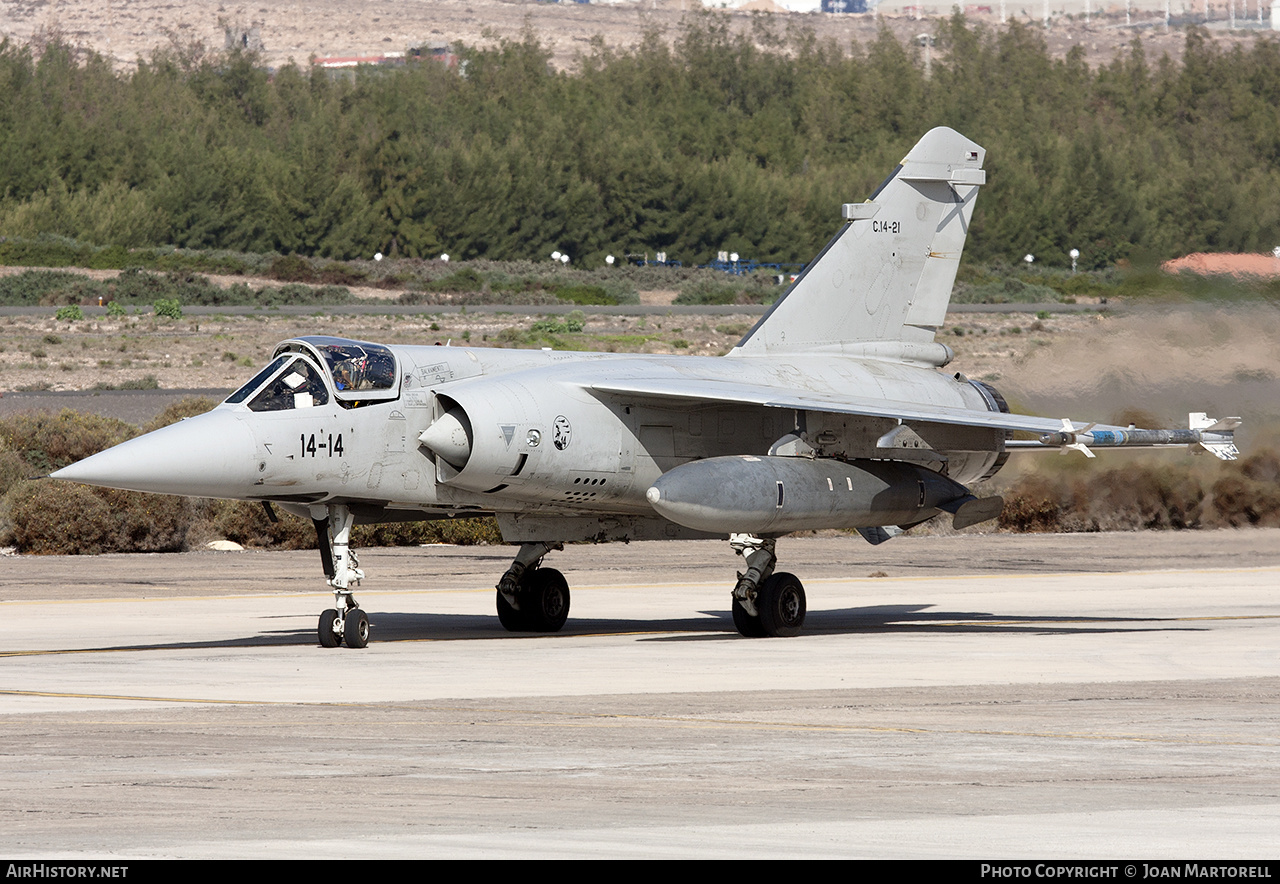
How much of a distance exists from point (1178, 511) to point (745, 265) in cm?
8732

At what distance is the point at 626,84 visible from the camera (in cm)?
15112

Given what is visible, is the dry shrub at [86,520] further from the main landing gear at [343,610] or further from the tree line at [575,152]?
the tree line at [575,152]

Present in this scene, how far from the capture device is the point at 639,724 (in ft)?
38.0

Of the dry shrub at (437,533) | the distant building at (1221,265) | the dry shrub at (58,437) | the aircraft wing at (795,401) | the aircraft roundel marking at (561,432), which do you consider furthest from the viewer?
the dry shrub at (58,437)

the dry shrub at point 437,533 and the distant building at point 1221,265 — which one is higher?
the distant building at point 1221,265

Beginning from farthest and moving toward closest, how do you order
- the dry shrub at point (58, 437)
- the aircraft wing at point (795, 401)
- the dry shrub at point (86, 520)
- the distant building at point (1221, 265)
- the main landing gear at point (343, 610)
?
the dry shrub at point (58, 437)
the dry shrub at point (86, 520)
the distant building at point (1221, 265)
the aircraft wing at point (795, 401)
the main landing gear at point (343, 610)

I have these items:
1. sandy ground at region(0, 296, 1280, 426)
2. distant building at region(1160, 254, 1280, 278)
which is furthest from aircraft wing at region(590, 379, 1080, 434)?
A: distant building at region(1160, 254, 1280, 278)

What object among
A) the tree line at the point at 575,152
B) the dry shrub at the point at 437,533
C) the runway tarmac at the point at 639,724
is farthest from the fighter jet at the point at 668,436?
the tree line at the point at 575,152

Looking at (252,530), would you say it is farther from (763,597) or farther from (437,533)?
(763,597)

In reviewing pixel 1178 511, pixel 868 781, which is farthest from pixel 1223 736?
pixel 1178 511

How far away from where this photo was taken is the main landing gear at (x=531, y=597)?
18797 mm

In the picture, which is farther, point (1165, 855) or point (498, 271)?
point (498, 271)

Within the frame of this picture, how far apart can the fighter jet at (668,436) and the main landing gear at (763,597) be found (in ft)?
0.08

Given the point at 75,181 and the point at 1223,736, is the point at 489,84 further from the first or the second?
the point at 1223,736
